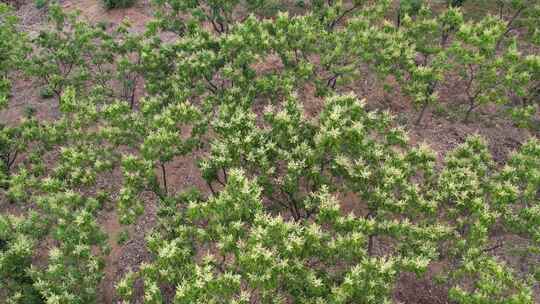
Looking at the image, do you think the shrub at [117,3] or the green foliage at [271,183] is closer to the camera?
the green foliage at [271,183]

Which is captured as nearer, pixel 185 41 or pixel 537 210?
pixel 537 210

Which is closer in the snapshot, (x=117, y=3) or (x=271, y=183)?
(x=271, y=183)

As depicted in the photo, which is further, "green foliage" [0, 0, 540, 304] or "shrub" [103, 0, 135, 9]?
"shrub" [103, 0, 135, 9]

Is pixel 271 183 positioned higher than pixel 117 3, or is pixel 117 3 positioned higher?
pixel 117 3

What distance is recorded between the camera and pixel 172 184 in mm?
28406

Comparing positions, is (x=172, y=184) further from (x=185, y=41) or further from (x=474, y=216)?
(x=474, y=216)

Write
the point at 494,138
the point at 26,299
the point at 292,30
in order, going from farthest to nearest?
the point at 494,138, the point at 292,30, the point at 26,299

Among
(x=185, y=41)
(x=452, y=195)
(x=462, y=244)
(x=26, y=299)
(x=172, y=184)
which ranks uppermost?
(x=185, y=41)

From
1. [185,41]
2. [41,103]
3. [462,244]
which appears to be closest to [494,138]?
[462,244]

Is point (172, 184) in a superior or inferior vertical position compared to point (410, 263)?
inferior

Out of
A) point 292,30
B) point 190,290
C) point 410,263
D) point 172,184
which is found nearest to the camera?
point 190,290

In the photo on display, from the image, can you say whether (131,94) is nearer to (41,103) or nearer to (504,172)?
(41,103)

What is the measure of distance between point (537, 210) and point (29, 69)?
2968 centimetres

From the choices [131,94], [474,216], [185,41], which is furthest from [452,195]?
[131,94]
